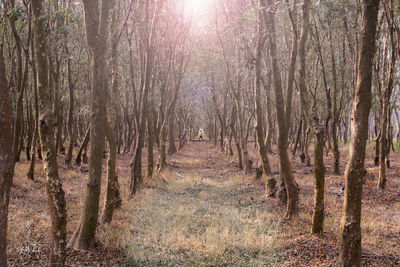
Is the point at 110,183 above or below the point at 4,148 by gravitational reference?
below

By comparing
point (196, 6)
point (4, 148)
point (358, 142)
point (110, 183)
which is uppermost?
point (196, 6)

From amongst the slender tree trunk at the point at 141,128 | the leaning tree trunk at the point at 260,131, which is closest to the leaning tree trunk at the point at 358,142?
the leaning tree trunk at the point at 260,131

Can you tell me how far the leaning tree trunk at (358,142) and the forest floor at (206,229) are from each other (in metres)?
0.82

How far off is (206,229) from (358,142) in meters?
4.35

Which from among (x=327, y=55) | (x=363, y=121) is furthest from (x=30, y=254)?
(x=327, y=55)

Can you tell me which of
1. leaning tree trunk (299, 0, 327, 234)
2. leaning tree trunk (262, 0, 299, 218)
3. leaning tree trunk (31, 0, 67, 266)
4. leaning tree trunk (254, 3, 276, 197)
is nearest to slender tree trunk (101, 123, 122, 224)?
leaning tree trunk (31, 0, 67, 266)

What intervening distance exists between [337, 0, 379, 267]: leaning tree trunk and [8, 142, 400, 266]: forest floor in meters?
0.82

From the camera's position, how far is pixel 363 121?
486 cm

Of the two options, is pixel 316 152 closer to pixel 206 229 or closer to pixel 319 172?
pixel 319 172

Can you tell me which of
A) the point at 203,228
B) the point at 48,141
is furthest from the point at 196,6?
the point at 48,141

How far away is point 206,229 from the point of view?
26.2ft

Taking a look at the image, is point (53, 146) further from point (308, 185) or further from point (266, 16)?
point (308, 185)

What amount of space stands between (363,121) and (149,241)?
492cm

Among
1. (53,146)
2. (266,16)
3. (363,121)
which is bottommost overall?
(53,146)
